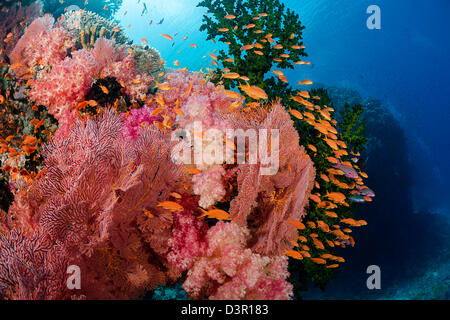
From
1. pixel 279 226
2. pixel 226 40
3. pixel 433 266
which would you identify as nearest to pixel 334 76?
pixel 433 266

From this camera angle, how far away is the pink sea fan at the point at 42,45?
17.5 feet

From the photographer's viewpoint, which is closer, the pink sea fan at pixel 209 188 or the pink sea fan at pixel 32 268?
the pink sea fan at pixel 32 268

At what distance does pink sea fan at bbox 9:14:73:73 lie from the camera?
533cm

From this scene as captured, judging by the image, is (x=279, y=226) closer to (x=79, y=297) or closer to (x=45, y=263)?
(x=79, y=297)

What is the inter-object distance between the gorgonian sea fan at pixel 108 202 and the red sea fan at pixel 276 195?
1090mm

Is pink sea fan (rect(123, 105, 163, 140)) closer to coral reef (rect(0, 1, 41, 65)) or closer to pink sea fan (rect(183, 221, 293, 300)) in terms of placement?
pink sea fan (rect(183, 221, 293, 300))

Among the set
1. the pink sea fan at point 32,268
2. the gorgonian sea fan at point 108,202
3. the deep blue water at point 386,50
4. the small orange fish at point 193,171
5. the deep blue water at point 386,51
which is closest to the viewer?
the pink sea fan at point 32,268

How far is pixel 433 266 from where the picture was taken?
50.6ft

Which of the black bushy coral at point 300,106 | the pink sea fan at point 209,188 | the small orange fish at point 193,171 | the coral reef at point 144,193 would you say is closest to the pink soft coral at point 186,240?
the coral reef at point 144,193

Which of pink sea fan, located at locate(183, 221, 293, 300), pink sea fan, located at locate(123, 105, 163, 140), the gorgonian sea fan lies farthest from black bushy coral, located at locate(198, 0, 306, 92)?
pink sea fan, located at locate(183, 221, 293, 300)

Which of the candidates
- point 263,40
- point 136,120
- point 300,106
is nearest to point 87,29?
point 136,120

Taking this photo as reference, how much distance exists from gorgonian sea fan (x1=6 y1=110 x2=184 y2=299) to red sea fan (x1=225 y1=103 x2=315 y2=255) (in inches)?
42.9

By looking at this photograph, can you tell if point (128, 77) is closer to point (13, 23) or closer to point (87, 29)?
point (87, 29)

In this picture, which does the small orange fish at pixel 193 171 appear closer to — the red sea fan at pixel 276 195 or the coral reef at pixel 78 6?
the red sea fan at pixel 276 195
